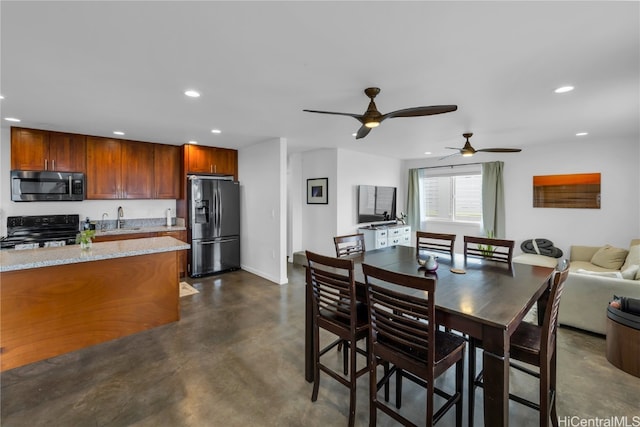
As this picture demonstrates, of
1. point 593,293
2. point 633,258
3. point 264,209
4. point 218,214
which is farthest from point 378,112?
point 633,258

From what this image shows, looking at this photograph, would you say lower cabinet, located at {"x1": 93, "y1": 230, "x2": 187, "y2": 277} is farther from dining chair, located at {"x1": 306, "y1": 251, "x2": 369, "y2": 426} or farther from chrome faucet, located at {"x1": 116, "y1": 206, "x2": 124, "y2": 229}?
dining chair, located at {"x1": 306, "y1": 251, "x2": 369, "y2": 426}

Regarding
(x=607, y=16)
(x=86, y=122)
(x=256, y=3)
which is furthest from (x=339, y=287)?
(x=86, y=122)

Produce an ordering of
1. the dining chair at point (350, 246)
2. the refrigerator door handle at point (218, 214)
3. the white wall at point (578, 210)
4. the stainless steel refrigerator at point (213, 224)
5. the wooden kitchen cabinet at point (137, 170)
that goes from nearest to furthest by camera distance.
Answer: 1. the dining chair at point (350, 246)
2. the white wall at point (578, 210)
3. the wooden kitchen cabinet at point (137, 170)
4. the stainless steel refrigerator at point (213, 224)
5. the refrigerator door handle at point (218, 214)

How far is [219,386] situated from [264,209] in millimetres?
3129

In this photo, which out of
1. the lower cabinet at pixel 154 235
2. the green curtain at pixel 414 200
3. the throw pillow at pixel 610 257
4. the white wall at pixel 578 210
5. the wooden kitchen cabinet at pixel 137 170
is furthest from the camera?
the green curtain at pixel 414 200

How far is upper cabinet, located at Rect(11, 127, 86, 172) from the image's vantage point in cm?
390

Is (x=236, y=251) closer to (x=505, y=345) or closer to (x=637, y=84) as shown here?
(x=505, y=345)

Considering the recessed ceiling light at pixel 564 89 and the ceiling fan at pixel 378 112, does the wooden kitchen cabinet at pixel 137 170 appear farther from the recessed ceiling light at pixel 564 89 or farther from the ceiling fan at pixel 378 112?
the recessed ceiling light at pixel 564 89

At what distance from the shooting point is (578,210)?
5.05 meters

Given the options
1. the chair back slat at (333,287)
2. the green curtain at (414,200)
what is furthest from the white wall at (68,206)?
the green curtain at (414,200)

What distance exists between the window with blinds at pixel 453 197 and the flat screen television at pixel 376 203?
947 millimetres

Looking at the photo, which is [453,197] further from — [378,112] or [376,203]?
[378,112]

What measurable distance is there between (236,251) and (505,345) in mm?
4843

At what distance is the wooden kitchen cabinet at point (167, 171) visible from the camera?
505 centimetres
